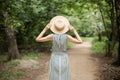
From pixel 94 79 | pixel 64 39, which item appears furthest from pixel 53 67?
pixel 94 79

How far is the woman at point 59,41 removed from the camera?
4.87 m

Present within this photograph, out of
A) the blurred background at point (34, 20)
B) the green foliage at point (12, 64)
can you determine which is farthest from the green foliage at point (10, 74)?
the blurred background at point (34, 20)

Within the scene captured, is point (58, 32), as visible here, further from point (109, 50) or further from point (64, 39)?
point (109, 50)

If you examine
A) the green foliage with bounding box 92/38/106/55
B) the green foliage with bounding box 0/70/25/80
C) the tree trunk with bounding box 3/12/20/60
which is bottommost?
the green foliage with bounding box 92/38/106/55

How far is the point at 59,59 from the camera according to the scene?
16.3ft

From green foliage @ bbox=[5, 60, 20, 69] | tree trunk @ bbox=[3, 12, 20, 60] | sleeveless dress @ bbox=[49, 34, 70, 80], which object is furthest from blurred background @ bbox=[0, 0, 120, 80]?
sleeveless dress @ bbox=[49, 34, 70, 80]

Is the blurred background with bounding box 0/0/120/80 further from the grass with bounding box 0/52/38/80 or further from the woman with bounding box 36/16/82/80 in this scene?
the woman with bounding box 36/16/82/80

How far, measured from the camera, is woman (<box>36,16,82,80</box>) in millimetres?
4871

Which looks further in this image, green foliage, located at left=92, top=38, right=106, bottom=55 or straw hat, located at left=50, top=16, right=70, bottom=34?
green foliage, located at left=92, top=38, right=106, bottom=55

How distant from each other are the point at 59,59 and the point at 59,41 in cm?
38

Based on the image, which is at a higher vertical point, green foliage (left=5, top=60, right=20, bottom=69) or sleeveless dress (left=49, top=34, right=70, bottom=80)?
sleeveless dress (left=49, top=34, right=70, bottom=80)

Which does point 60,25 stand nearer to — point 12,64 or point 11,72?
point 11,72

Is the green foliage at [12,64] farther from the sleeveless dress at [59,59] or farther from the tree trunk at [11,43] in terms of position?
the sleeveless dress at [59,59]

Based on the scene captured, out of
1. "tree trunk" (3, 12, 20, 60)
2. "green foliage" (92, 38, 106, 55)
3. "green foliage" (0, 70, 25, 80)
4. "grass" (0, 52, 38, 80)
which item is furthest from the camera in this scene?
"green foliage" (92, 38, 106, 55)
